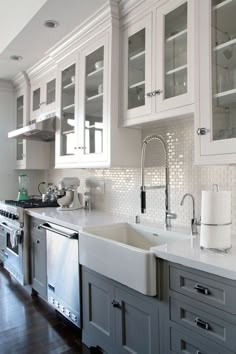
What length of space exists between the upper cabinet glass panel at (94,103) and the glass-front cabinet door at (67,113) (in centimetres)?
17

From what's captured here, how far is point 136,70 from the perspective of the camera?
7.25 ft

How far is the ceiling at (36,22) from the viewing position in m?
2.22

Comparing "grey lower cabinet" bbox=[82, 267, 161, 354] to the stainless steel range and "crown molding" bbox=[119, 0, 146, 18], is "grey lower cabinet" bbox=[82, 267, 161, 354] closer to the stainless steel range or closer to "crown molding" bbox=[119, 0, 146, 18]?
the stainless steel range

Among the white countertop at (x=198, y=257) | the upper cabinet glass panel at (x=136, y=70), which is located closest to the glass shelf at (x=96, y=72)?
the upper cabinet glass panel at (x=136, y=70)

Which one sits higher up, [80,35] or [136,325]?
[80,35]

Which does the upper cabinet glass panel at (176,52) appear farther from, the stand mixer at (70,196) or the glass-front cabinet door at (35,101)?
the glass-front cabinet door at (35,101)

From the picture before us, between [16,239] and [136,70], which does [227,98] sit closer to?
[136,70]

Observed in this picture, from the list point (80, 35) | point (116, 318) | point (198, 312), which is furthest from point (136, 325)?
point (80, 35)

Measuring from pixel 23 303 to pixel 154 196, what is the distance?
1653 mm

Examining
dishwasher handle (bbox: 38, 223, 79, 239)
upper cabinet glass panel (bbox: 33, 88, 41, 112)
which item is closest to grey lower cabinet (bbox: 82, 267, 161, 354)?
dishwasher handle (bbox: 38, 223, 79, 239)

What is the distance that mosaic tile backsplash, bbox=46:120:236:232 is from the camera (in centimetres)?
196

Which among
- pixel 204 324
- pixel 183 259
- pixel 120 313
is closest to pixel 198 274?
pixel 183 259

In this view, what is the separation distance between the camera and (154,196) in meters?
2.40

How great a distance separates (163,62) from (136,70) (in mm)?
327
